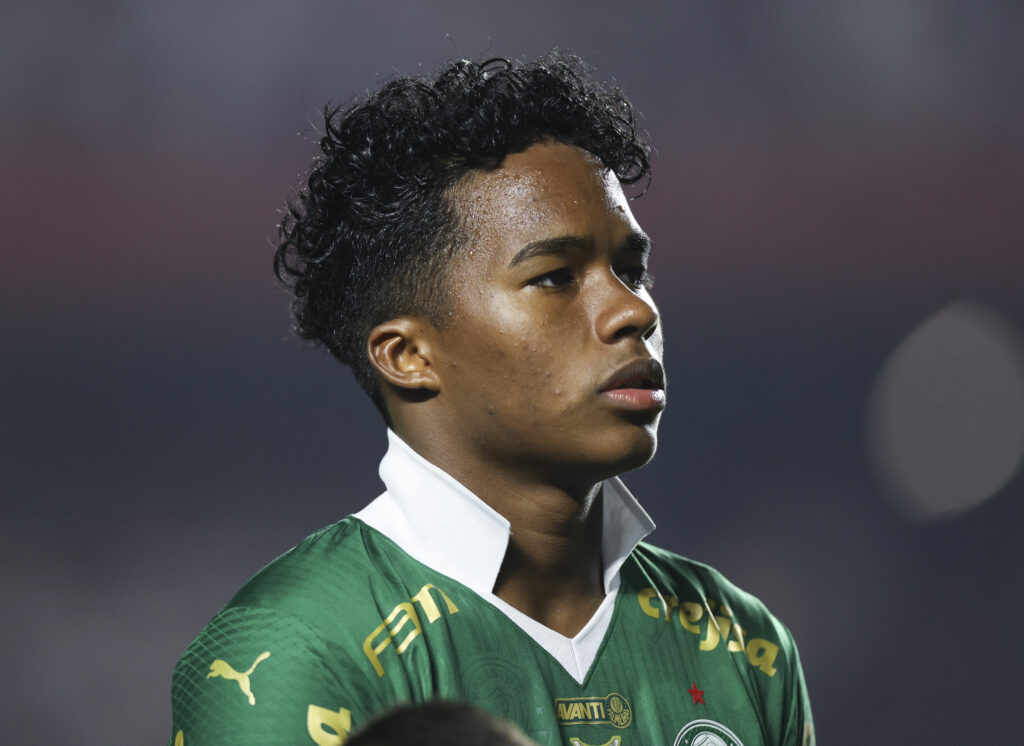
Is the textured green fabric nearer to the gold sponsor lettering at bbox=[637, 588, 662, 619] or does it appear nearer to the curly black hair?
the gold sponsor lettering at bbox=[637, 588, 662, 619]

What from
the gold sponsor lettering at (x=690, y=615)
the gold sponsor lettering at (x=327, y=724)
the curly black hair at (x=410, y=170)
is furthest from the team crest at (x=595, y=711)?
the curly black hair at (x=410, y=170)

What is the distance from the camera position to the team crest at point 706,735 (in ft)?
6.22

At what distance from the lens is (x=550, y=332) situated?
1787 millimetres

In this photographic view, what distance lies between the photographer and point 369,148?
206 cm

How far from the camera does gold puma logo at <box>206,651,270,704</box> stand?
166 cm

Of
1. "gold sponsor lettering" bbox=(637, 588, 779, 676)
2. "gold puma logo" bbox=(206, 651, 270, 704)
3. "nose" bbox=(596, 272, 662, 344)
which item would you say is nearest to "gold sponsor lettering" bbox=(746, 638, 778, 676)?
"gold sponsor lettering" bbox=(637, 588, 779, 676)

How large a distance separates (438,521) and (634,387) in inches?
14.7

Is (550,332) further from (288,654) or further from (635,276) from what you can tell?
(288,654)

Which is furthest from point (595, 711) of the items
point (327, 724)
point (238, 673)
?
point (238, 673)

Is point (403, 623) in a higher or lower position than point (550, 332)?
lower

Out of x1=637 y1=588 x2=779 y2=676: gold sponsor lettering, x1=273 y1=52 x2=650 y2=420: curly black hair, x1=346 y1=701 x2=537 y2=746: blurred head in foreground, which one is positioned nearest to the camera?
x1=346 y1=701 x2=537 y2=746: blurred head in foreground

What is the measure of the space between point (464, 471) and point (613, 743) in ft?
1.52

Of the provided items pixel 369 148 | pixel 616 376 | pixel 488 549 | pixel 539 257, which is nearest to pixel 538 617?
pixel 488 549

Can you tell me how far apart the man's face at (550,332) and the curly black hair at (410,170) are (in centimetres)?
6
